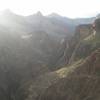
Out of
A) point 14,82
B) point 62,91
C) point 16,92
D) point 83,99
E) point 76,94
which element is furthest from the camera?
point 14,82

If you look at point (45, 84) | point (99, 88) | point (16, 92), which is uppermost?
point (99, 88)

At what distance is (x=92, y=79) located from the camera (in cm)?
10612

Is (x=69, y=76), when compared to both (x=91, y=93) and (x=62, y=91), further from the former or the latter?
(x=91, y=93)

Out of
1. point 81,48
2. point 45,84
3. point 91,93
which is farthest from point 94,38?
point 91,93

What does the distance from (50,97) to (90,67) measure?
66.0 feet

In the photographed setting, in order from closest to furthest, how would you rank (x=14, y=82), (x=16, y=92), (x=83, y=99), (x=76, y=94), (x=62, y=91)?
(x=83, y=99) < (x=76, y=94) < (x=62, y=91) < (x=16, y=92) < (x=14, y=82)

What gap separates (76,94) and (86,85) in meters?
5.14

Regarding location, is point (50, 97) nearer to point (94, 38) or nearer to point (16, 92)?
point (16, 92)

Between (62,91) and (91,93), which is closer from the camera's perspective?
(91,93)

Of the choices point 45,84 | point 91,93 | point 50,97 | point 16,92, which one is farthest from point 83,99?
point 16,92

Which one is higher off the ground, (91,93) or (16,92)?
A: (91,93)

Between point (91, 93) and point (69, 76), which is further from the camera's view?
point (69, 76)

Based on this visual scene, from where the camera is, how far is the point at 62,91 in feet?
370

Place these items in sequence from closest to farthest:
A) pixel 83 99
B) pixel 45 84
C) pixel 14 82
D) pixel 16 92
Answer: pixel 83 99
pixel 45 84
pixel 16 92
pixel 14 82
